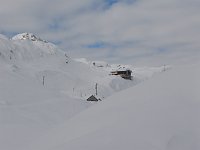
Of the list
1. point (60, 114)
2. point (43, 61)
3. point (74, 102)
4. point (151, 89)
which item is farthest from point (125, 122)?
point (43, 61)

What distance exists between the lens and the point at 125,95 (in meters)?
5.75

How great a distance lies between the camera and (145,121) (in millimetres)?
4277

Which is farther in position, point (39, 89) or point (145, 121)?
point (39, 89)

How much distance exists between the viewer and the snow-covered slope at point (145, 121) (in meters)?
3.79

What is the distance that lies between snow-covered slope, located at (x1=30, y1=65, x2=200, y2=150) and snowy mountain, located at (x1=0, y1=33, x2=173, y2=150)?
34.4 inches

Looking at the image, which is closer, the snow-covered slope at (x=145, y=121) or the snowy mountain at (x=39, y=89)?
the snow-covered slope at (x=145, y=121)

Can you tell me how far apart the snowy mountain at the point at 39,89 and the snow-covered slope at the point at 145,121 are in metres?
0.87

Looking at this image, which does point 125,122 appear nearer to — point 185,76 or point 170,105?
point 170,105

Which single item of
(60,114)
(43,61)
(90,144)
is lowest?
(60,114)

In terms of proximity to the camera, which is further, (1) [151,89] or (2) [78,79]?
(2) [78,79]

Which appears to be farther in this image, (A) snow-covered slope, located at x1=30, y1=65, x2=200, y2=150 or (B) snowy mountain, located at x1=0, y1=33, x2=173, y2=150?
(B) snowy mountain, located at x1=0, y1=33, x2=173, y2=150

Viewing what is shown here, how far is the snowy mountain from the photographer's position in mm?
12320

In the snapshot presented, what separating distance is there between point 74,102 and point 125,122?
21003 mm

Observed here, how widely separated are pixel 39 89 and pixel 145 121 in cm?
2825
